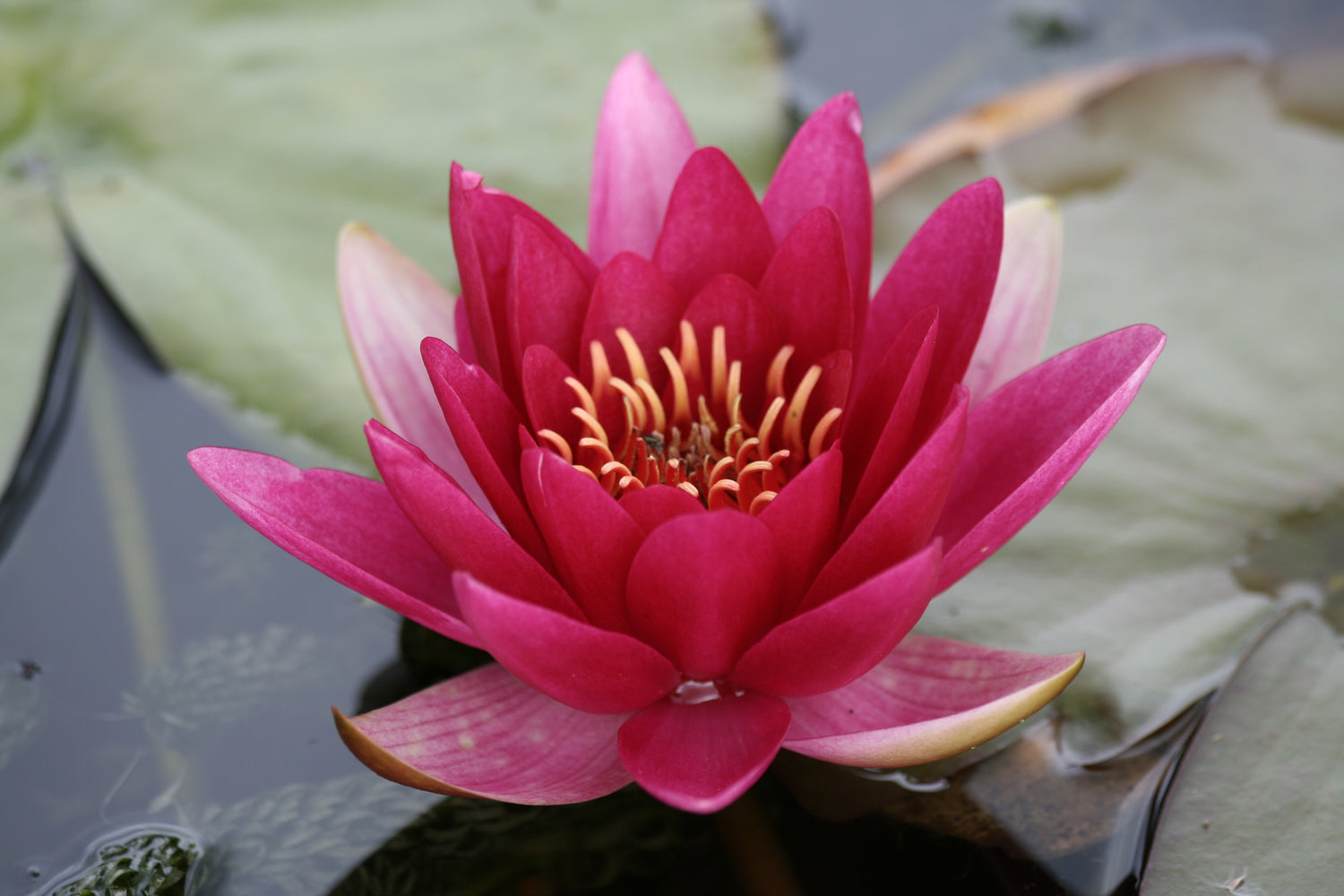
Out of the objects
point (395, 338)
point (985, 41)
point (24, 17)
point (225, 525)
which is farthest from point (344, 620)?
point (985, 41)

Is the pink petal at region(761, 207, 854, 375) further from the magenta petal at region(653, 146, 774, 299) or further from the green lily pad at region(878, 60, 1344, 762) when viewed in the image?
the green lily pad at region(878, 60, 1344, 762)

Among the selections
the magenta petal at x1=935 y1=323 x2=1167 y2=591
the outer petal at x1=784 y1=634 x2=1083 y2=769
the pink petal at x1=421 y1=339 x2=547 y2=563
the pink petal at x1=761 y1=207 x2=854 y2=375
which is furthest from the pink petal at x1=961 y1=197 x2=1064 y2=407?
the pink petal at x1=421 y1=339 x2=547 y2=563

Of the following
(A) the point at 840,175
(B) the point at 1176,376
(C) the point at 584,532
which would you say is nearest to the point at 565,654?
(C) the point at 584,532

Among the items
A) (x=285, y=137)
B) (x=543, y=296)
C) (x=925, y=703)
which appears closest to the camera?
(x=925, y=703)

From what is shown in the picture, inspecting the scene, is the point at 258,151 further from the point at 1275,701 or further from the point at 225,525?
the point at 1275,701

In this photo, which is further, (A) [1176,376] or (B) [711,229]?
(A) [1176,376]

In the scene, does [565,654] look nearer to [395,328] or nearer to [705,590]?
[705,590]
